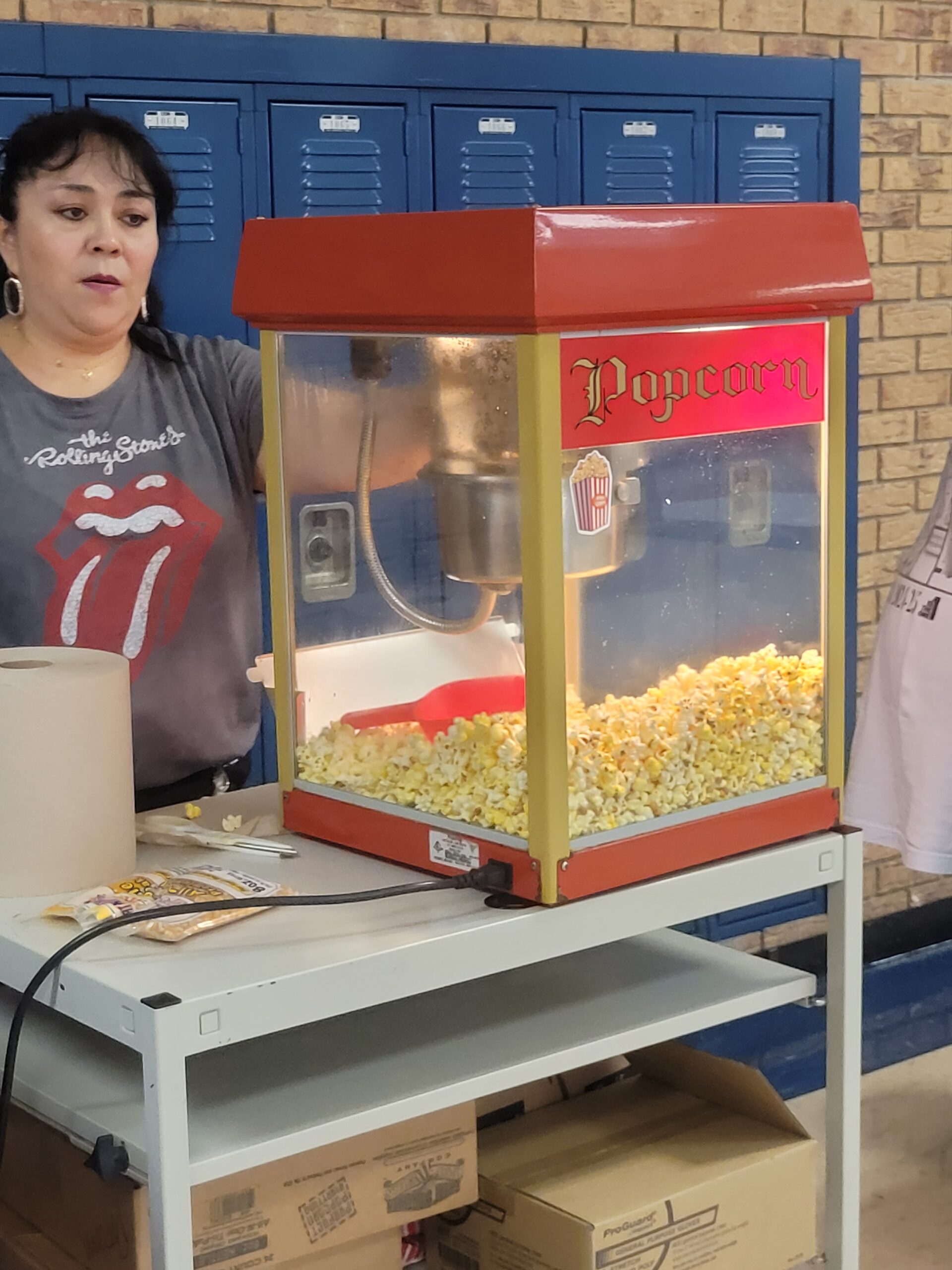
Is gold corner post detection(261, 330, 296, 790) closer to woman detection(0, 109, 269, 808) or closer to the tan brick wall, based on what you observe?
woman detection(0, 109, 269, 808)

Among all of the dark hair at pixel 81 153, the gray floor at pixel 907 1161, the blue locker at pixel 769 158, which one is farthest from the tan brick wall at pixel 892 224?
the dark hair at pixel 81 153

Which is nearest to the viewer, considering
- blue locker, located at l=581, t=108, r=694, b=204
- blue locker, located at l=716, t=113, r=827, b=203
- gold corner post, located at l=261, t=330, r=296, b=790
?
gold corner post, located at l=261, t=330, r=296, b=790

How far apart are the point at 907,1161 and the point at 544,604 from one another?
178 centimetres

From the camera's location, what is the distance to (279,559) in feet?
6.06

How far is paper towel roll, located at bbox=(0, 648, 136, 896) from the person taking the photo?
1.63 meters

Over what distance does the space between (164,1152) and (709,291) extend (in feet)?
3.05

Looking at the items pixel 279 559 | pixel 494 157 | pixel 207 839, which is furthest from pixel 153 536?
pixel 494 157

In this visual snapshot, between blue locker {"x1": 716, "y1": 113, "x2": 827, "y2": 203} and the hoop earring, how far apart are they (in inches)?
55.4

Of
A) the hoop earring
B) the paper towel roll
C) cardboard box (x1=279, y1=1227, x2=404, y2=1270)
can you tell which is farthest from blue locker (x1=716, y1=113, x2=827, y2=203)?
cardboard box (x1=279, y1=1227, x2=404, y2=1270)

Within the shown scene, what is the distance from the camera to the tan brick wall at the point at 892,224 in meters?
3.25

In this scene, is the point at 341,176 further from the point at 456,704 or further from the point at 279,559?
the point at 456,704

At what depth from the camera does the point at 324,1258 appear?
1759 millimetres

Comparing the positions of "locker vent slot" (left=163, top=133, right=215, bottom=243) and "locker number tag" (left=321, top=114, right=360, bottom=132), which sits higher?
"locker number tag" (left=321, top=114, right=360, bottom=132)

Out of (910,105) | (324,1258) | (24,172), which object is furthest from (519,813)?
(910,105)
